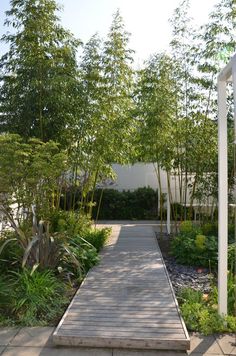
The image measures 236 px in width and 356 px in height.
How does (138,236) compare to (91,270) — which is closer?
(91,270)

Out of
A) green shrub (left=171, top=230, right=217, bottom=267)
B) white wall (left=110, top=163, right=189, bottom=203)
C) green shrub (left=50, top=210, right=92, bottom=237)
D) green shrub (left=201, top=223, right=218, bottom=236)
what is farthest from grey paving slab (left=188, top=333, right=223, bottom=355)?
white wall (left=110, top=163, right=189, bottom=203)

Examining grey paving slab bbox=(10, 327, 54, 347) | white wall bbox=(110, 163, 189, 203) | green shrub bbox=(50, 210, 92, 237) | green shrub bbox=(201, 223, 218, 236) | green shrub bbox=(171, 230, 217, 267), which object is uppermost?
white wall bbox=(110, 163, 189, 203)

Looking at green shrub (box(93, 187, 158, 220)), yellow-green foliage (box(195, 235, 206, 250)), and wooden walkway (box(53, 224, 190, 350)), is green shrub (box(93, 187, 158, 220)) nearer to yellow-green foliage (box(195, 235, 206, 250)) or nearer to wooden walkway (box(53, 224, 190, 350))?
yellow-green foliage (box(195, 235, 206, 250))

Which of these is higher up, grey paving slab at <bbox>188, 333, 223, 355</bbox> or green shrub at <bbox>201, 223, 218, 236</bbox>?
green shrub at <bbox>201, 223, 218, 236</bbox>

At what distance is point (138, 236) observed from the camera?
7.52m

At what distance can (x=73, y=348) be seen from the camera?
275 centimetres

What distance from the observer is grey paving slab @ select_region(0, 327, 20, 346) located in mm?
2840

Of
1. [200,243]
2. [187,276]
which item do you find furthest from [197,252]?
[187,276]

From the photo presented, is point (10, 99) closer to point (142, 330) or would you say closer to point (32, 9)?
point (32, 9)

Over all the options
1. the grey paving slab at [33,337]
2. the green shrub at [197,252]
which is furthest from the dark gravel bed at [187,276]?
the grey paving slab at [33,337]

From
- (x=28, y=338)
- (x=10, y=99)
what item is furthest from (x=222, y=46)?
(x=28, y=338)

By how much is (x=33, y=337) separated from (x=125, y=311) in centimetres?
82

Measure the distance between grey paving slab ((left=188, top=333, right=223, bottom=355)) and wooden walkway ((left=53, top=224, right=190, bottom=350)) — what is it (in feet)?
0.30

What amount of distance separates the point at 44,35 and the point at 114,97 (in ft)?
5.28
